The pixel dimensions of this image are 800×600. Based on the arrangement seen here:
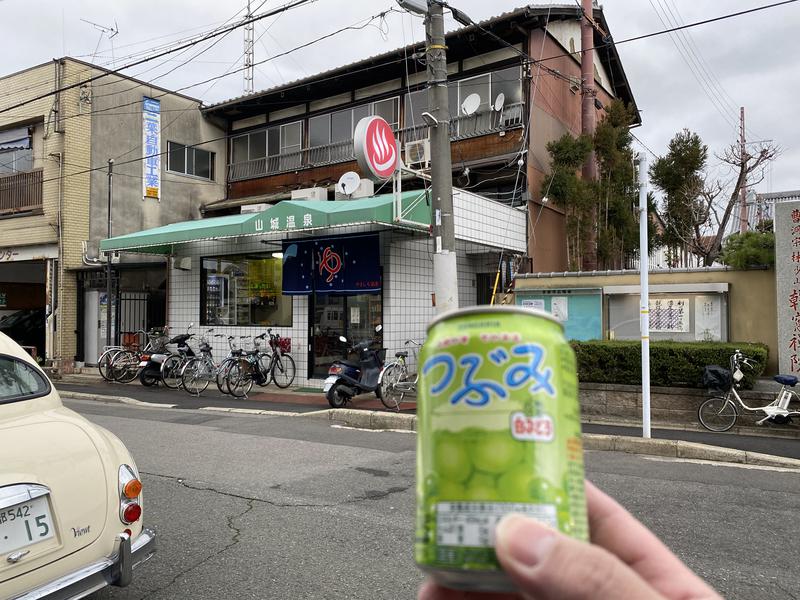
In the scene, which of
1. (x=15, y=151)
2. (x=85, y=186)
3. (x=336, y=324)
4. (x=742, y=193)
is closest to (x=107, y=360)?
(x=85, y=186)

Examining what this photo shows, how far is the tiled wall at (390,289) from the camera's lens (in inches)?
532

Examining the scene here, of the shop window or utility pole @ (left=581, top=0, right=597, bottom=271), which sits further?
utility pole @ (left=581, top=0, right=597, bottom=271)

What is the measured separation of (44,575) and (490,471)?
2676 millimetres

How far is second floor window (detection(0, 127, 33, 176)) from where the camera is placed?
19844 millimetres

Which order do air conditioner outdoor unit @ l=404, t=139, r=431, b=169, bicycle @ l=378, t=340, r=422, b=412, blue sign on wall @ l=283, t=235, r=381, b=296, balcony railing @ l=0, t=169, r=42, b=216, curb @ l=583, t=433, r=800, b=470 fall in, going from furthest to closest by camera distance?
balcony railing @ l=0, t=169, r=42, b=216
air conditioner outdoor unit @ l=404, t=139, r=431, b=169
blue sign on wall @ l=283, t=235, r=381, b=296
bicycle @ l=378, t=340, r=422, b=412
curb @ l=583, t=433, r=800, b=470

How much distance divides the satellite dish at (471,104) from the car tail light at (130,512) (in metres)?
13.9

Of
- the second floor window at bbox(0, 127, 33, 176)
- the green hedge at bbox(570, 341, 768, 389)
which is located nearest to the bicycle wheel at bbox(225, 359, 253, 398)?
the green hedge at bbox(570, 341, 768, 389)

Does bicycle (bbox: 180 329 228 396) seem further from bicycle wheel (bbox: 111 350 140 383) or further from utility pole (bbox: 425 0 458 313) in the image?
utility pole (bbox: 425 0 458 313)

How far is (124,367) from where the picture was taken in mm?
15992

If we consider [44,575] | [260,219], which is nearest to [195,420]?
[260,219]

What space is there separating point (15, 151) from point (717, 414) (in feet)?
73.8

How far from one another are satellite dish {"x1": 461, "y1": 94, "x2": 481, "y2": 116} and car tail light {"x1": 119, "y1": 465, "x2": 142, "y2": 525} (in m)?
13.8

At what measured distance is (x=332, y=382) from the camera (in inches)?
438

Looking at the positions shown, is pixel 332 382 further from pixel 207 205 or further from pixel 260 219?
pixel 207 205
